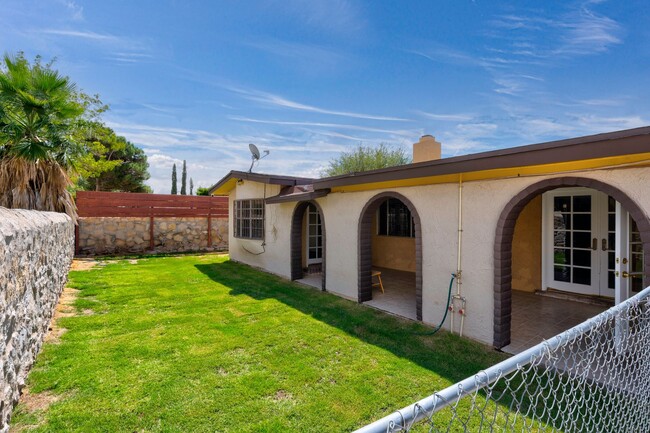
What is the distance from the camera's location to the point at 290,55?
42.9ft

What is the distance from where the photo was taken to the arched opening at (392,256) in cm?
727

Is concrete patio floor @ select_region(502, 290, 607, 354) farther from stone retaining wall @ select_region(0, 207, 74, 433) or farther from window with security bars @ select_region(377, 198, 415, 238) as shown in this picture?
stone retaining wall @ select_region(0, 207, 74, 433)

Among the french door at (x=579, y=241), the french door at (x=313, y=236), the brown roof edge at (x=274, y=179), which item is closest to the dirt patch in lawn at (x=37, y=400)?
the brown roof edge at (x=274, y=179)

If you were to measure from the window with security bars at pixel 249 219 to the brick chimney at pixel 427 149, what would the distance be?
646 cm

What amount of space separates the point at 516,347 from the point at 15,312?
7243 millimetres

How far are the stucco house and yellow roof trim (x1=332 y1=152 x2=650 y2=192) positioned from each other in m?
0.02

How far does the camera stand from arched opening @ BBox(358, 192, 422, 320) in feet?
23.8

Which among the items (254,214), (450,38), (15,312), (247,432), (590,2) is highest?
(450,38)

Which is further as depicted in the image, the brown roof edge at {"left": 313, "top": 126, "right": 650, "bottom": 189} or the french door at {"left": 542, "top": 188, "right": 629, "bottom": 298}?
the french door at {"left": 542, "top": 188, "right": 629, "bottom": 298}

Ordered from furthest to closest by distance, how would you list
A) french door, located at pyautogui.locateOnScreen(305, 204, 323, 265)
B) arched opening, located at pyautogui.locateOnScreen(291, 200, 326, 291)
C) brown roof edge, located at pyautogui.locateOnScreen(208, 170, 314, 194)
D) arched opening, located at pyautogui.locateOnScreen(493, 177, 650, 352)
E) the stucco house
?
french door, located at pyautogui.locateOnScreen(305, 204, 323, 265) → brown roof edge, located at pyautogui.locateOnScreen(208, 170, 314, 194) → arched opening, located at pyautogui.locateOnScreen(291, 200, 326, 291) → arched opening, located at pyautogui.locateOnScreen(493, 177, 650, 352) → the stucco house

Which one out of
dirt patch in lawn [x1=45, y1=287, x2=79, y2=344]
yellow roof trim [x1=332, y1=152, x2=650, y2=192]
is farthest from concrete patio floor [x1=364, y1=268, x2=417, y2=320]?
dirt patch in lawn [x1=45, y1=287, x2=79, y2=344]

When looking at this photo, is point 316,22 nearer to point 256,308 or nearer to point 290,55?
point 290,55

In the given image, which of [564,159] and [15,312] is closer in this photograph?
[15,312]

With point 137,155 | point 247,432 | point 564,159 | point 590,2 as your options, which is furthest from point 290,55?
point 137,155
